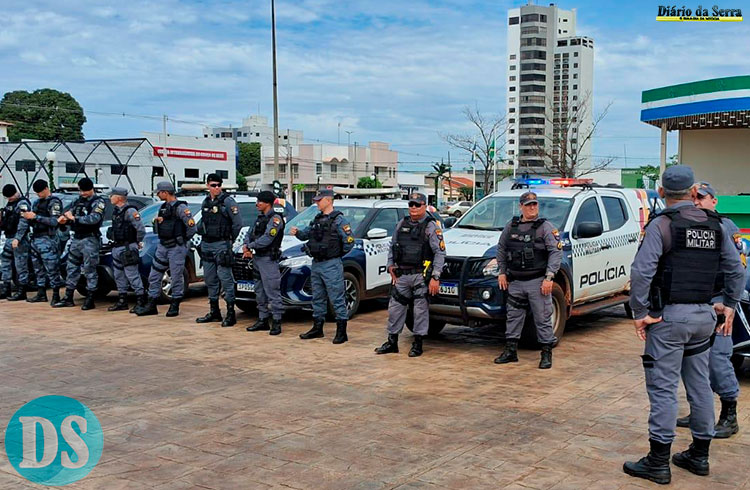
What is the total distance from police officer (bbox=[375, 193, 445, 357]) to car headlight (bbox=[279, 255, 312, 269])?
191 cm

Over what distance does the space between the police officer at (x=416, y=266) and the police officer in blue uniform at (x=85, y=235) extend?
519 cm

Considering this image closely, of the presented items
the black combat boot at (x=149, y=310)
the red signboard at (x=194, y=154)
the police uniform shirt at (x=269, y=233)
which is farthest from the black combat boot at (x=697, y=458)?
the red signboard at (x=194, y=154)

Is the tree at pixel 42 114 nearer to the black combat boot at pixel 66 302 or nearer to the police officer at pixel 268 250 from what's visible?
the black combat boot at pixel 66 302

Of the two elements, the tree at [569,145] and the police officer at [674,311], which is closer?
the police officer at [674,311]

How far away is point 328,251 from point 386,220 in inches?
103

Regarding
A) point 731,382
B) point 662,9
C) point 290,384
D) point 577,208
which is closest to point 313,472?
point 290,384

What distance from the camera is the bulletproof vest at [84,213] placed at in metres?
11.1

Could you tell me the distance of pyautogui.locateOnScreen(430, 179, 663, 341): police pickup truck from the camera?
8.26 meters

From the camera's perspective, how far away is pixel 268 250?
9.45 m

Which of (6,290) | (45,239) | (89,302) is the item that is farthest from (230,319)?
(6,290)

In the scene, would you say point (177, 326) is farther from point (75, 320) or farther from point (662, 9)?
point (662, 9)

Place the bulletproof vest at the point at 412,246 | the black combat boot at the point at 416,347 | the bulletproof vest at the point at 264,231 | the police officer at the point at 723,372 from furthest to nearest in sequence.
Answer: the bulletproof vest at the point at 264,231
the black combat boot at the point at 416,347
the bulletproof vest at the point at 412,246
the police officer at the point at 723,372

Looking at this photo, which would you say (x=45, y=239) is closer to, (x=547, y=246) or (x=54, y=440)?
(x=54, y=440)

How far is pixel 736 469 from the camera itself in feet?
15.8
